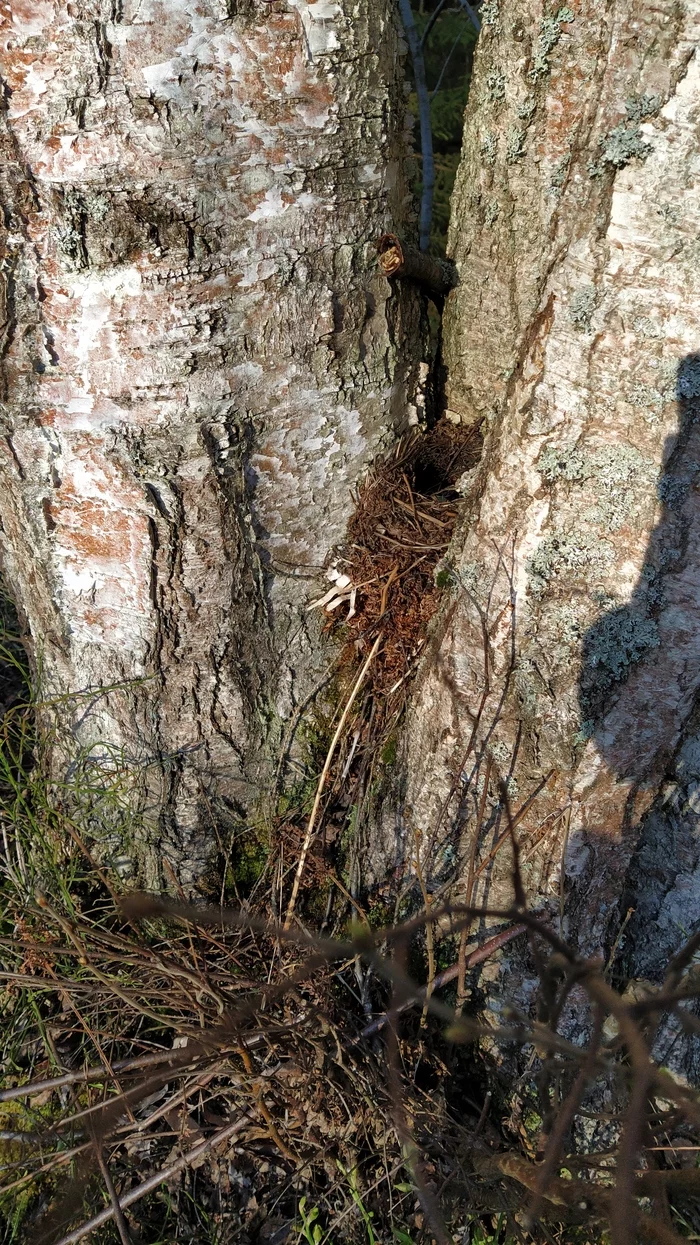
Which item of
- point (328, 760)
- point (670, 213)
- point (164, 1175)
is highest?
point (670, 213)

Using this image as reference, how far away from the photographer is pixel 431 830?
1890mm

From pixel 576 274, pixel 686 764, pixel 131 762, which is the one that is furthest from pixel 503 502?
pixel 131 762

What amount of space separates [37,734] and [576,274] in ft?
5.70

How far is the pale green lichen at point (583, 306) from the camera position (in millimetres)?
1349

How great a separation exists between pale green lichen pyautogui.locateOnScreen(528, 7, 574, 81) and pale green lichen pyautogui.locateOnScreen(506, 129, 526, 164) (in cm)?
11

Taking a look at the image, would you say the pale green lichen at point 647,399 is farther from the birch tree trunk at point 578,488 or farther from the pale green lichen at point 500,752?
the pale green lichen at point 500,752

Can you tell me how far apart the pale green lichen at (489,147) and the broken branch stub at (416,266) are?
242 millimetres

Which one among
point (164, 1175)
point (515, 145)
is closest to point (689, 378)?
point (515, 145)

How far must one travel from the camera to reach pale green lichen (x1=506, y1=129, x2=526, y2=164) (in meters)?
1.84

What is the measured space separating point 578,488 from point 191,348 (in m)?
0.80

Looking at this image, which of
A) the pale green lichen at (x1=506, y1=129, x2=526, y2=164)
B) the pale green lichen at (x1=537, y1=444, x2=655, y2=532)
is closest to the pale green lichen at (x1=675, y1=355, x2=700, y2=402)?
the pale green lichen at (x1=537, y1=444, x2=655, y2=532)

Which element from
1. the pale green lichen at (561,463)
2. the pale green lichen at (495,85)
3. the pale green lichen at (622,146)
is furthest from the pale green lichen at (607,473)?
the pale green lichen at (495,85)

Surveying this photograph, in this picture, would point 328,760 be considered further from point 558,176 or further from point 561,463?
point 558,176

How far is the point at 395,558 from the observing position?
6.48 feet
